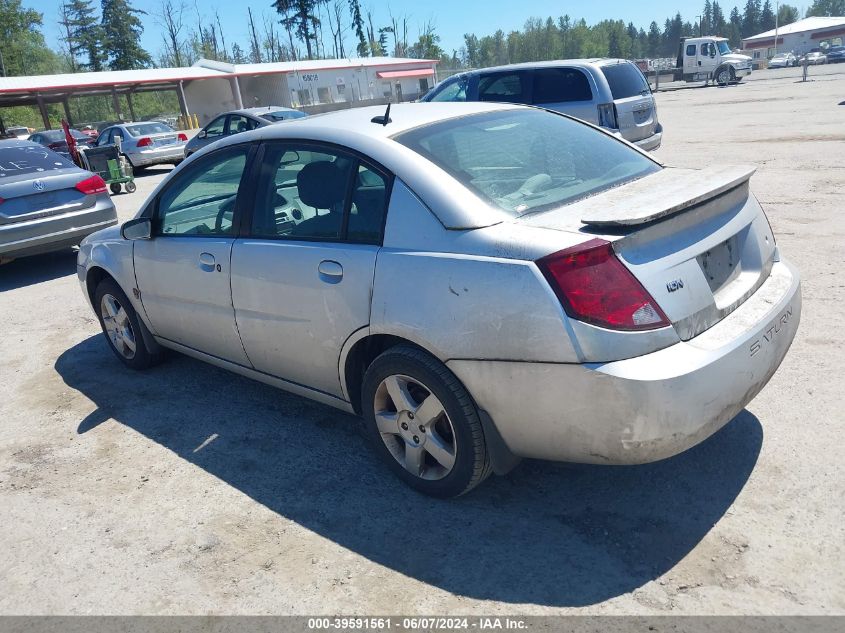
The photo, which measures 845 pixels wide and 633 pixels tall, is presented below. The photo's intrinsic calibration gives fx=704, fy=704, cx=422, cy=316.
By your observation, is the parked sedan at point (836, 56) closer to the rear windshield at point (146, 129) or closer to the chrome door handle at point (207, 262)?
the rear windshield at point (146, 129)

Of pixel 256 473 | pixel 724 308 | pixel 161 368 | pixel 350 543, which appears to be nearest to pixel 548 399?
pixel 724 308

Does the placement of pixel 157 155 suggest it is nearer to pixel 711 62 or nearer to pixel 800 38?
pixel 711 62

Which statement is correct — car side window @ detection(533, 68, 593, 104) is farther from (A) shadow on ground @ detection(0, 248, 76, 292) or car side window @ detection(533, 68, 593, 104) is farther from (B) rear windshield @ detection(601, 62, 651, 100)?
(A) shadow on ground @ detection(0, 248, 76, 292)

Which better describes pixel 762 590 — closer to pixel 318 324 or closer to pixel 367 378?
pixel 367 378

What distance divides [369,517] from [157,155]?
65.8ft

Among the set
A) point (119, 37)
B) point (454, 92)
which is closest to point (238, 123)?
point (454, 92)

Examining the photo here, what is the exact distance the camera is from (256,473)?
11.9 ft

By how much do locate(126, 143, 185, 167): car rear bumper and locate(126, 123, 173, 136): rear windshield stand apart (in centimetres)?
69

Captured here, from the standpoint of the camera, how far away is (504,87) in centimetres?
1212

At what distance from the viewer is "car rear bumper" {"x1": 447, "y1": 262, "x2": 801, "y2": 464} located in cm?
249

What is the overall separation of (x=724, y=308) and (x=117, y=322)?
13.7 ft

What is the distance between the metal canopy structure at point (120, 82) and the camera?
38.8 m

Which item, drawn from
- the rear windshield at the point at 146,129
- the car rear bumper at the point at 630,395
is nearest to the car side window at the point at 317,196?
the car rear bumper at the point at 630,395

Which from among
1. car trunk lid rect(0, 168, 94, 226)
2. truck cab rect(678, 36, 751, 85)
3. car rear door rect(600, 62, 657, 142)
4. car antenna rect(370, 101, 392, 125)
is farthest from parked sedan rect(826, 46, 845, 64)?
car antenna rect(370, 101, 392, 125)
